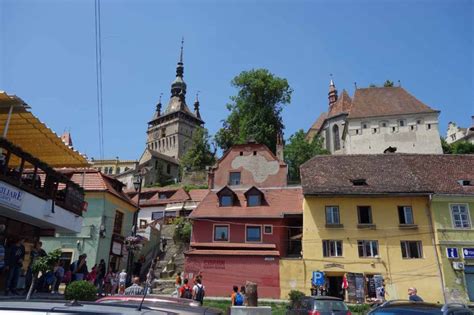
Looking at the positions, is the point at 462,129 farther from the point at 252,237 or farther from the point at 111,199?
the point at 111,199

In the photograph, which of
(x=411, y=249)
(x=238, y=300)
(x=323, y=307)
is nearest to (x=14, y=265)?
(x=238, y=300)

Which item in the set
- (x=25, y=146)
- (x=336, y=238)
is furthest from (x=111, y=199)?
(x=336, y=238)

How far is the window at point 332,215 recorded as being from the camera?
2781 cm

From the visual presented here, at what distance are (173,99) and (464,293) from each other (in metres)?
104

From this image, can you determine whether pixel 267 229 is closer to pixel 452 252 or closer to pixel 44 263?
pixel 452 252

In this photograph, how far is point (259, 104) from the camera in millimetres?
60281

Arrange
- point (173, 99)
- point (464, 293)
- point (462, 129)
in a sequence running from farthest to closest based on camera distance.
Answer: point (173, 99), point (462, 129), point (464, 293)

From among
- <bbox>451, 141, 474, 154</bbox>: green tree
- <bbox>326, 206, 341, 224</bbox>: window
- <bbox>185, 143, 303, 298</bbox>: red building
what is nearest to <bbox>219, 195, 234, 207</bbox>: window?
<bbox>185, 143, 303, 298</bbox>: red building

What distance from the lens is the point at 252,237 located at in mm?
29500

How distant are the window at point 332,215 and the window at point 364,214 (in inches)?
58.4

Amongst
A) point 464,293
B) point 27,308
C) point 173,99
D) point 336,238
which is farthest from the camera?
point 173,99

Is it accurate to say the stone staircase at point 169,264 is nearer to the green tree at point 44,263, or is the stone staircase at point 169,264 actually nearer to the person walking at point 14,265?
the green tree at point 44,263

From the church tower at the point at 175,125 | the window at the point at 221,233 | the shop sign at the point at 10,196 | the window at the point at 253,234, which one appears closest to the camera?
the shop sign at the point at 10,196

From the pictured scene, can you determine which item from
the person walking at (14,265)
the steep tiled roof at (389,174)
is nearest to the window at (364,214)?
the steep tiled roof at (389,174)
